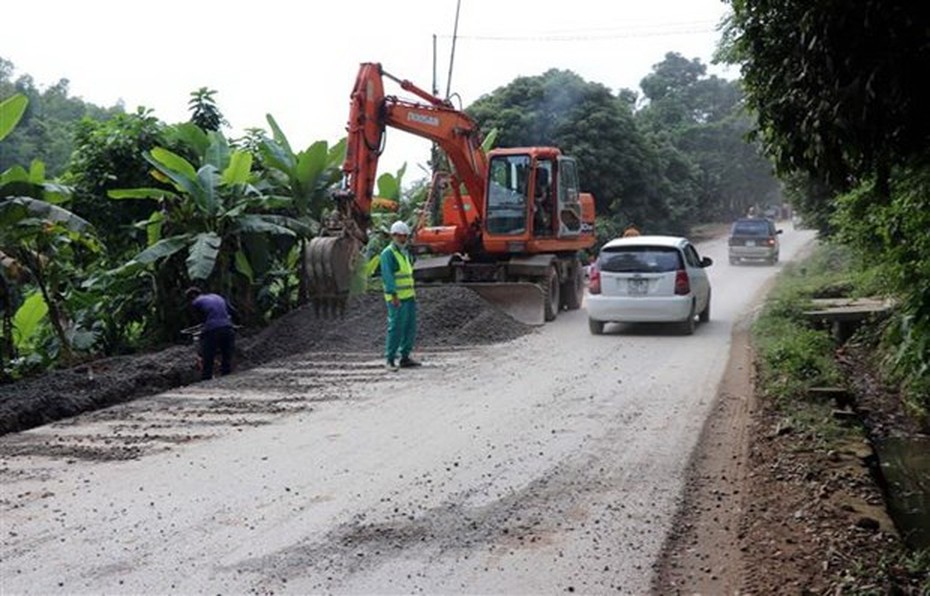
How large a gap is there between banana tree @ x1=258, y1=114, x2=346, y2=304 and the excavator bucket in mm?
3141

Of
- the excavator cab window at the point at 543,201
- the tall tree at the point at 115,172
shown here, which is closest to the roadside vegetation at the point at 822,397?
the excavator cab window at the point at 543,201

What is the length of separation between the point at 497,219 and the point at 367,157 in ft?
14.3

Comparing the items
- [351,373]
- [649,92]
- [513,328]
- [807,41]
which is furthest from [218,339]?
[649,92]

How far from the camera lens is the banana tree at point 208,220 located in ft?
48.8

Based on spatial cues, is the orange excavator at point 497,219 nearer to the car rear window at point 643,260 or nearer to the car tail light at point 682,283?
the car rear window at point 643,260

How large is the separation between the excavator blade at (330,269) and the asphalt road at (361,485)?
4.04ft

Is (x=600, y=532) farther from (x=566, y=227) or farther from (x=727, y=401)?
(x=566, y=227)

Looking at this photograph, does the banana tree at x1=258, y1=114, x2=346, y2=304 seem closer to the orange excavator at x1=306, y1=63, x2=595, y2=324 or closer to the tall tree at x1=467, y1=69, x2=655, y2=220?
the orange excavator at x1=306, y1=63, x2=595, y2=324

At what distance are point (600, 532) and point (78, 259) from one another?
12.1 m

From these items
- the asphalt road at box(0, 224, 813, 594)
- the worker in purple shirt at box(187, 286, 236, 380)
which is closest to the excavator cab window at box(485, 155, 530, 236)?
the asphalt road at box(0, 224, 813, 594)

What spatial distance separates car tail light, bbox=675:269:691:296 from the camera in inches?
650

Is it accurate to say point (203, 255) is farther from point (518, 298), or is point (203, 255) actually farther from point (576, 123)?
point (576, 123)

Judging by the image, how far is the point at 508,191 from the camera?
63.6ft

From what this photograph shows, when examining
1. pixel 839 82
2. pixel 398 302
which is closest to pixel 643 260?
pixel 398 302
